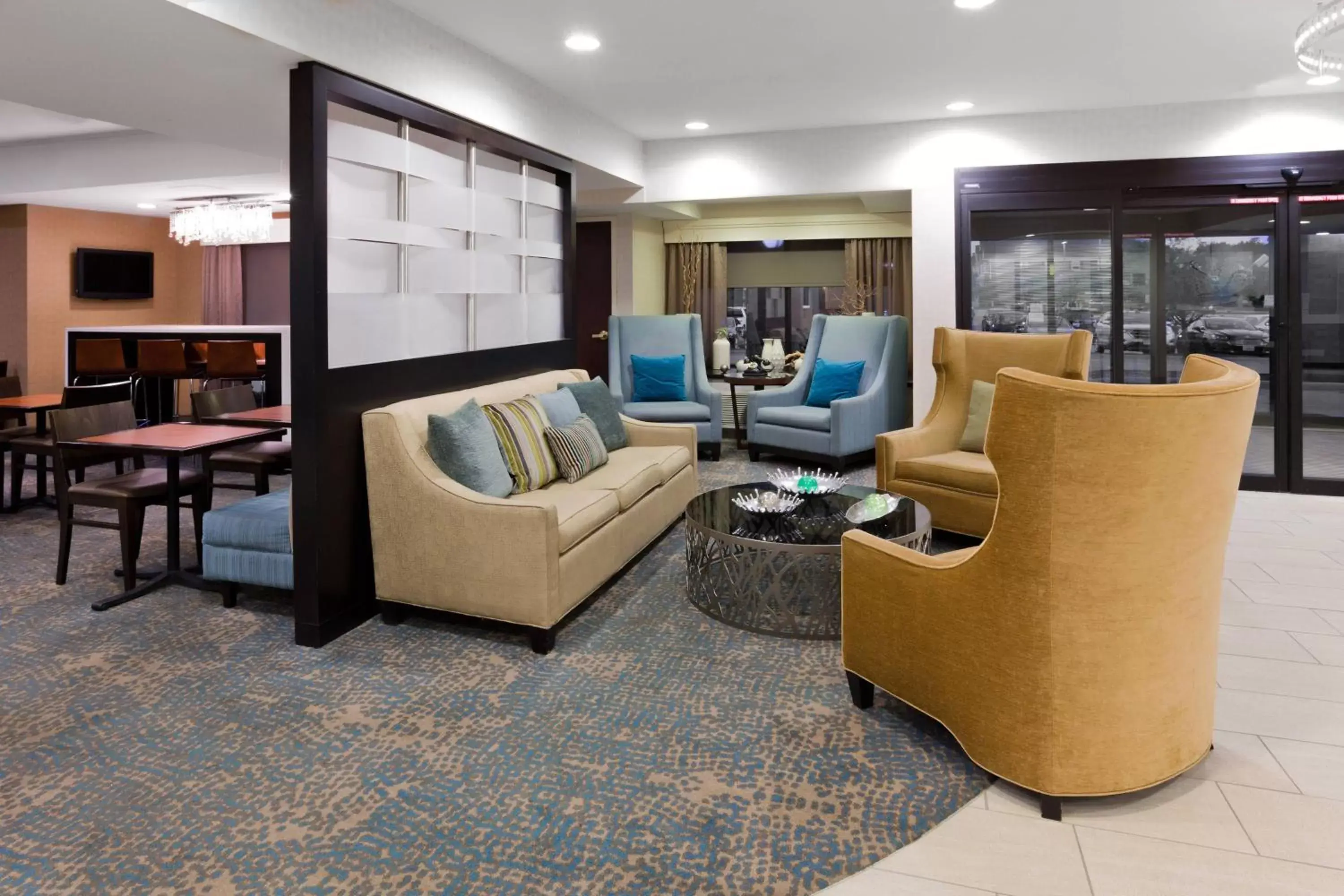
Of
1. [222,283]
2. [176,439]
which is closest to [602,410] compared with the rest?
[176,439]

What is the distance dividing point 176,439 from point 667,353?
4.26 meters

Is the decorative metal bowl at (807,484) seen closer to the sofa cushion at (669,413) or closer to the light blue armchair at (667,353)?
the sofa cushion at (669,413)

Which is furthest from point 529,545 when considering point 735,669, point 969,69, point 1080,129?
point 1080,129

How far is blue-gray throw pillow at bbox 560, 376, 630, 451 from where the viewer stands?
16.1 feet

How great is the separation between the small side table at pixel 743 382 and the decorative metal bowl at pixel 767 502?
334 centimetres

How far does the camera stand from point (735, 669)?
3006 mm

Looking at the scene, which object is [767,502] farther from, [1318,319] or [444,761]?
[1318,319]

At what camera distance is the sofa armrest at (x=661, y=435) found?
519 centimetres

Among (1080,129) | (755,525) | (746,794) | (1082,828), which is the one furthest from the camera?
(1080,129)

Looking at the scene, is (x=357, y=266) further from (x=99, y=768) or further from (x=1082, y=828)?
(x=1082, y=828)

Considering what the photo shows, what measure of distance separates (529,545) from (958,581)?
1.57 metres

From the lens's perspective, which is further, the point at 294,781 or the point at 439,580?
the point at 439,580

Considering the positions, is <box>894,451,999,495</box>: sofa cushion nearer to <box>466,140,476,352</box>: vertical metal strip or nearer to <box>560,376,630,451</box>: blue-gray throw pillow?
<box>560,376,630,451</box>: blue-gray throw pillow

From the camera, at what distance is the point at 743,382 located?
290 inches
